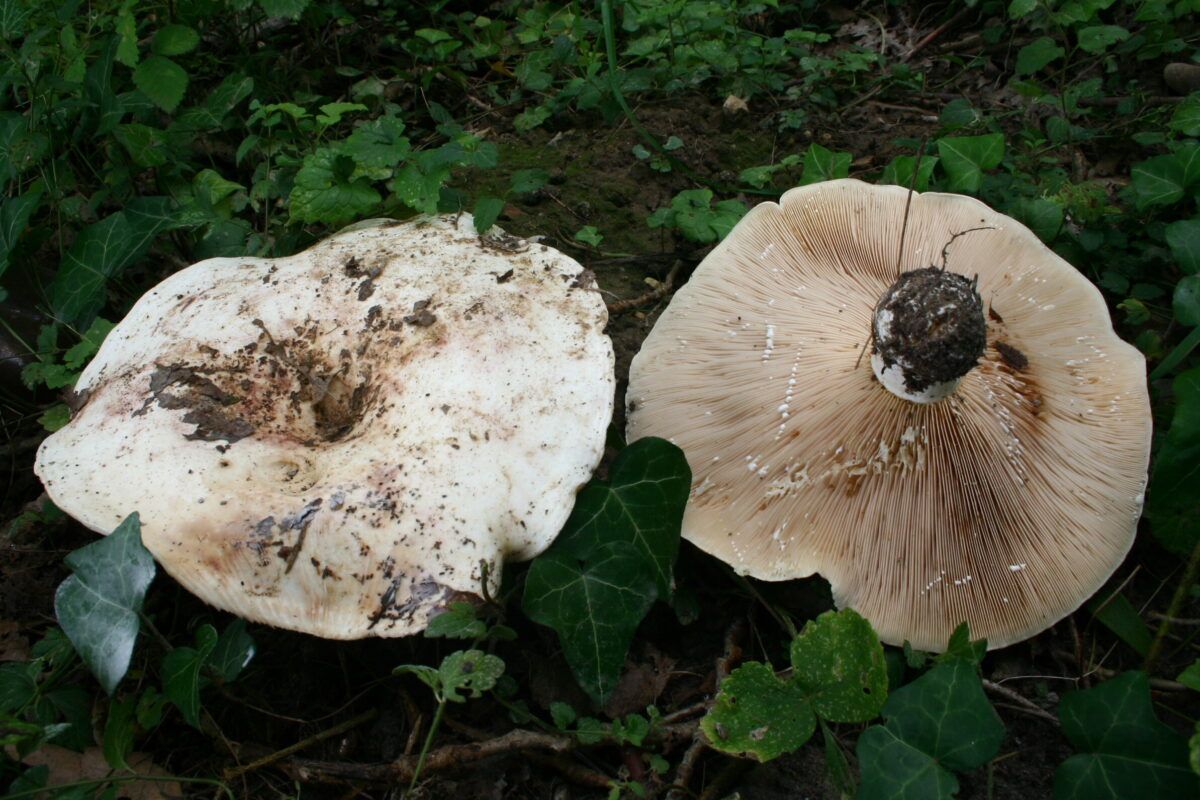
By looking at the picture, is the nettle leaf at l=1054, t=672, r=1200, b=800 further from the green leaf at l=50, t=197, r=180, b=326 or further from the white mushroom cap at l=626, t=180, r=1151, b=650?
the green leaf at l=50, t=197, r=180, b=326

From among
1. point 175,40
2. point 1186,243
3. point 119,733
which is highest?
point 175,40

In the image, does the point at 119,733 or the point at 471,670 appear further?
the point at 119,733

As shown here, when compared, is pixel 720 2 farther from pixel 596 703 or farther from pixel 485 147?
pixel 596 703

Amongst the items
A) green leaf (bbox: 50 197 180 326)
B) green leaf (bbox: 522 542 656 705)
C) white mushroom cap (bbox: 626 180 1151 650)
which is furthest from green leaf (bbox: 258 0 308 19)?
green leaf (bbox: 522 542 656 705)

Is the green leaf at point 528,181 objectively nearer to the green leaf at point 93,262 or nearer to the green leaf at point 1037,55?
the green leaf at point 93,262

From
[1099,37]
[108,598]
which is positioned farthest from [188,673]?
[1099,37]

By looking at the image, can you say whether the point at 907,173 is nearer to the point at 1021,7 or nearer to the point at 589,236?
the point at 589,236

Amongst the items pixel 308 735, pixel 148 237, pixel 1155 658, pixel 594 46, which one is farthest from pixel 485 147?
pixel 1155 658
